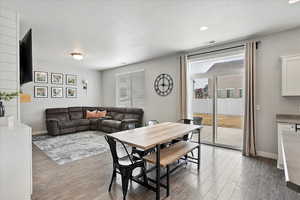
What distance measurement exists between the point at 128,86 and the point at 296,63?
530cm

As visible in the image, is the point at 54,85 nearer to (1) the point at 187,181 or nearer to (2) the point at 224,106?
(1) the point at 187,181

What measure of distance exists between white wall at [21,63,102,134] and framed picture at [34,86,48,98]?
10 cm

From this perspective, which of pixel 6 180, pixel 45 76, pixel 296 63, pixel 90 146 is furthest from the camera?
pixel 45 76

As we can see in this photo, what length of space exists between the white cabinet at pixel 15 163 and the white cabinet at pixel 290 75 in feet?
14.4

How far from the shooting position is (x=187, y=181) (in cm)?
249

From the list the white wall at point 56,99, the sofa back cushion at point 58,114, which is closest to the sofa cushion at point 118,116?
the white wall at point 56,99

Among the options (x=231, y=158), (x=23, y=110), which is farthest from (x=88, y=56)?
(x=231, y=158)

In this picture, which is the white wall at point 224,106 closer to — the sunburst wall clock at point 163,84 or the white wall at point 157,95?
the white wall at point 157,95

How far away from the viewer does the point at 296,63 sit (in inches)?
116

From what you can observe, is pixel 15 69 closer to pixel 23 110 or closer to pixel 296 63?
pixel 23 110

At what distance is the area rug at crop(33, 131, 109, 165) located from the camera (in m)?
3.55

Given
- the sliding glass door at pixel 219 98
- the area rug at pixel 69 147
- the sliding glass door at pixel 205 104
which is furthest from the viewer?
the sliding glass door at pixel 205 104

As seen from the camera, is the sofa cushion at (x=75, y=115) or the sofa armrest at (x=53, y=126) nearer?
the sofa armrest at (x=53, y=126)

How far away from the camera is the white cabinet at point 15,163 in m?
1.64
